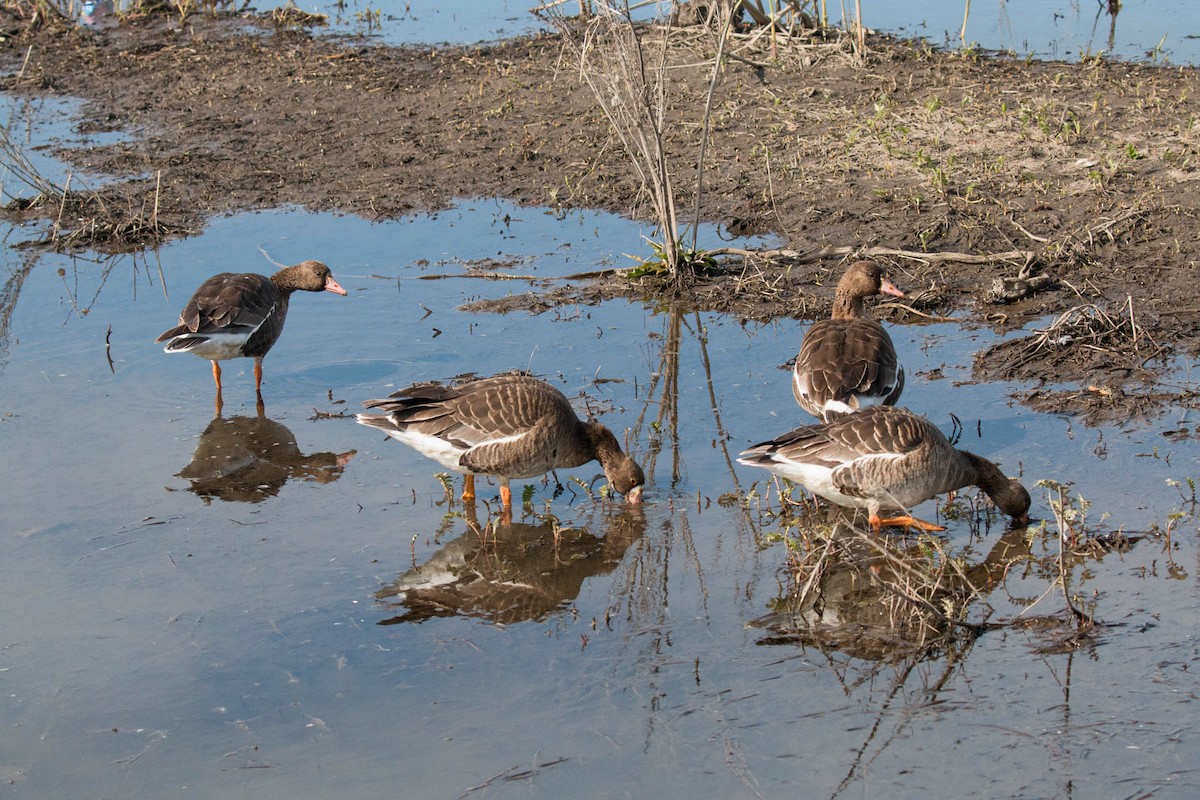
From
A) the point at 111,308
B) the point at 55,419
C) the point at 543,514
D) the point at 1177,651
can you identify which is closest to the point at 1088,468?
the point at 1177,651

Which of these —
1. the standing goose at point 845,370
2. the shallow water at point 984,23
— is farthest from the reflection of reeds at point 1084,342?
the shallow water at point 984,23

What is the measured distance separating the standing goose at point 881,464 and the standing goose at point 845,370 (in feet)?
1.60

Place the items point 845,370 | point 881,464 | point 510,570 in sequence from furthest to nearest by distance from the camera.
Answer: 1. point 845,370
2. point 510,570
3. point 881,464

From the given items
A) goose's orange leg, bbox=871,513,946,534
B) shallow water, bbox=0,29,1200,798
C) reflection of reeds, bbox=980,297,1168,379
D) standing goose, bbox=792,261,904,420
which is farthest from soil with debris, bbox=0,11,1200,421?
goose's orange leg, bbox=871,513,946,534

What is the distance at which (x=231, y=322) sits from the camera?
9.23 metres

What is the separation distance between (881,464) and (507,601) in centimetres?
206

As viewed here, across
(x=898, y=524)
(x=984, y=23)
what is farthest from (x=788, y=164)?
(x=984, y=23)

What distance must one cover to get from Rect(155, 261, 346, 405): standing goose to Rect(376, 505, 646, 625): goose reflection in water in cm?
276

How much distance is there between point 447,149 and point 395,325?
14.4 feet

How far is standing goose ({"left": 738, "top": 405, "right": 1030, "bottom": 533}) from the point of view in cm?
672

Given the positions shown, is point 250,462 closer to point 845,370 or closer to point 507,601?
point 507,601

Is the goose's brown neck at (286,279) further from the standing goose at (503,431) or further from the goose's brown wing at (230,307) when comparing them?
the standing goose at (503,431)

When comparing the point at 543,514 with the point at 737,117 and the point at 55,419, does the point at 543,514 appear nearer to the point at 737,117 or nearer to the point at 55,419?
the point at 55,419

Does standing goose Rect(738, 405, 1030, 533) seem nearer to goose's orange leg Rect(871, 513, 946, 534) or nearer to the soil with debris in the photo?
goose's orange leg Rect(871, 513, 946, 534)
